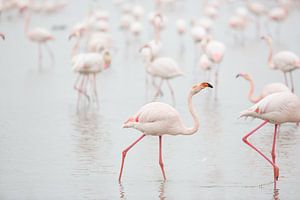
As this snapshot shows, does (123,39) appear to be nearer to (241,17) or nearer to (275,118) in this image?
(241,17)

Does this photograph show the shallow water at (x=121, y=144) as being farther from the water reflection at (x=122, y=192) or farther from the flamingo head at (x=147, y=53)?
the flamingo head at (x=147, y=53)

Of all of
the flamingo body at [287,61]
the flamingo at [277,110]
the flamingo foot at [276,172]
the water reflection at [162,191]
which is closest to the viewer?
the water reflection at [162,191]

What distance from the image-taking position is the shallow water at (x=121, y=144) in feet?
25.3

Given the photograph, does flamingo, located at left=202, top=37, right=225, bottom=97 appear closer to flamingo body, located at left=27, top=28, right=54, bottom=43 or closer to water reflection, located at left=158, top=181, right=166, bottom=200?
flamingo body, located at left=27, top=28, right=54, bottom=43

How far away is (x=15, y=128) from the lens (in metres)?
11.0

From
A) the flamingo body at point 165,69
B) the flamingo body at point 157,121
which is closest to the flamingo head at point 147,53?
the flamingo body at point 165,69

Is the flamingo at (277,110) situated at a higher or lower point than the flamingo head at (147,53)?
lower

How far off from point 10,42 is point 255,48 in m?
7.31

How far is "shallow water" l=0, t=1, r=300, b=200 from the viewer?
25.3 feet

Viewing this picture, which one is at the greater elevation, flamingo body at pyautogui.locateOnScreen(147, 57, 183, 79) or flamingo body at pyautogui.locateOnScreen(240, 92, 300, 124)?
flamingo body at pyautogui.locateOnScreen(147, 57, 183, 79)

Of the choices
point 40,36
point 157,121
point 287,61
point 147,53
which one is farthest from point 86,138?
point 40,36

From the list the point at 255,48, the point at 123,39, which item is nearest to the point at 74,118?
the point at 255,48

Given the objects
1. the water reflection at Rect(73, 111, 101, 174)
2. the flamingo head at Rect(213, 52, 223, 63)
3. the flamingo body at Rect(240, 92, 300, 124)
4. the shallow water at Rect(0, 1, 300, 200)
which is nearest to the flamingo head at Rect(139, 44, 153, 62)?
the shallow water at Rect(0, 1, 300, 200)

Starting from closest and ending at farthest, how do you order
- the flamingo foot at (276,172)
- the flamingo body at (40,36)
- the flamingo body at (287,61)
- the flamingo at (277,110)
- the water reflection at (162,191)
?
1. the water reflection at (162,191)
2. the flamingo foot at (276,172)
3. the flamingo at (277,110)
4. the flamingo body at (287,61)
5. the flamingo body at (40,36)
